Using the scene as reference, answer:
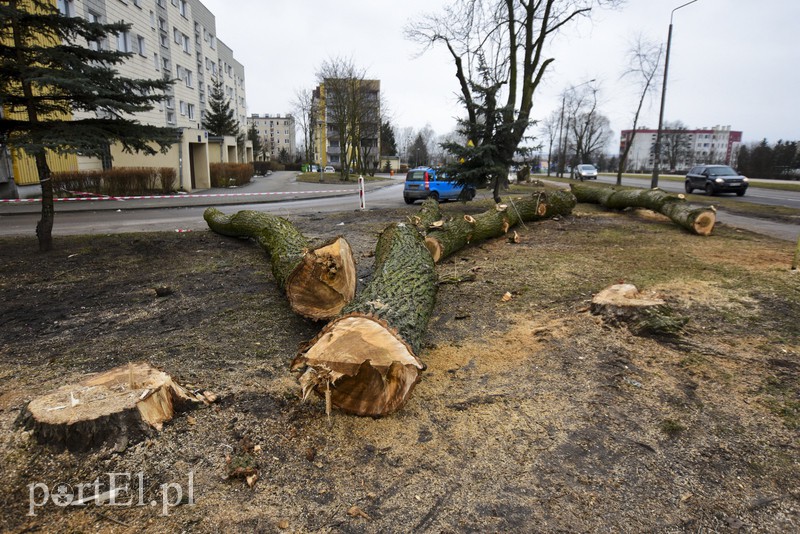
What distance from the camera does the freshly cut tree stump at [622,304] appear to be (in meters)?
4.51

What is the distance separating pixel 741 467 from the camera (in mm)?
2600

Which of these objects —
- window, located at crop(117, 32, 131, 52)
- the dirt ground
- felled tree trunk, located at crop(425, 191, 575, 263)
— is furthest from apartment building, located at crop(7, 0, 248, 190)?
the dirt ground

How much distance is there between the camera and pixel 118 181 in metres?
20.1

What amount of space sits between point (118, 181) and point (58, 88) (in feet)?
47.7

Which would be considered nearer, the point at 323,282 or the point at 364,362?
the point at 364,362

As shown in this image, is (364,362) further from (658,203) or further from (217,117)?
(217,117)

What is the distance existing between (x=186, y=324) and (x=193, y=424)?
225cm

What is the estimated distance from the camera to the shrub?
94.0ft

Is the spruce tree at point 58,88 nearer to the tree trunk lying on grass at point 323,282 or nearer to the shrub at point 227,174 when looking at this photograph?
the tree trunk lying on grass at point 323,282

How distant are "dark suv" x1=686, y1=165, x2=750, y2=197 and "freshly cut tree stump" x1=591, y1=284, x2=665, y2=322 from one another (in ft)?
75.2

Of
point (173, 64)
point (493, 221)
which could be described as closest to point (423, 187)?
point (493, 221)

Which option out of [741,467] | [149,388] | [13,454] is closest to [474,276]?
[741,467]

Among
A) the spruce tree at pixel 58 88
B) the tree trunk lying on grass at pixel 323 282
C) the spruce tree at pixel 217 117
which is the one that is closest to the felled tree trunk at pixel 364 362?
the tree trunk lying on grass at pixel 323 282

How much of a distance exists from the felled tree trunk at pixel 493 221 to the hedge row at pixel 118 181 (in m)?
17.5
